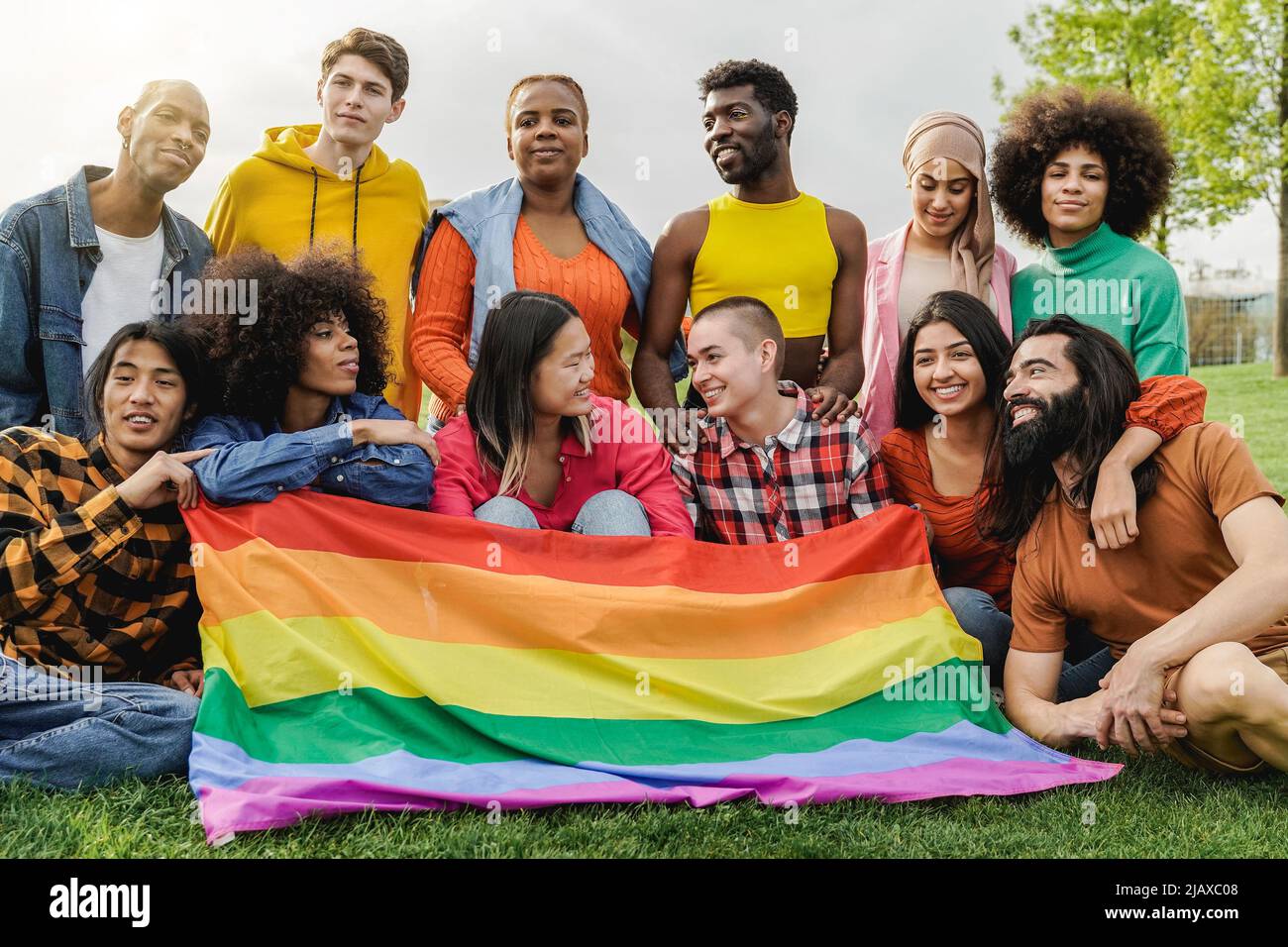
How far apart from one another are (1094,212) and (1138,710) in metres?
2.94

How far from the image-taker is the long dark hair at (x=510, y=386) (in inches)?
190

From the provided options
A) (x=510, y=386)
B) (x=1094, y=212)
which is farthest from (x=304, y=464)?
(x=1094, y=212)

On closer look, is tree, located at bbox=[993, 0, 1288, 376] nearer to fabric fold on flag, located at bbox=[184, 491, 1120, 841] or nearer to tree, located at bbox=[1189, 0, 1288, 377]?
tree, located at bbox=[1189, 0, 1288, 377]

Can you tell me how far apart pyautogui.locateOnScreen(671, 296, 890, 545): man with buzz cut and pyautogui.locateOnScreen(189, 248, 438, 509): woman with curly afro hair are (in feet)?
4.21

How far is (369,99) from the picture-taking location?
5660mm

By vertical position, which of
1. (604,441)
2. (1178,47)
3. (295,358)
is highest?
(1178,47)

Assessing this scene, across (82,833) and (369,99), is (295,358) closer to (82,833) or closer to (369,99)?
(369,99)

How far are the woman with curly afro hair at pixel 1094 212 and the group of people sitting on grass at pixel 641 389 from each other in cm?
2

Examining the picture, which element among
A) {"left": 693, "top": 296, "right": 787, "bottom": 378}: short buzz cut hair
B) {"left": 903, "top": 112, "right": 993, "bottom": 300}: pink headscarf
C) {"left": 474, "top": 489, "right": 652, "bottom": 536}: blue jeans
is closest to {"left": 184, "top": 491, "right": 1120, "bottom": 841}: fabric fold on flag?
{"left": 474, "top": 489, "right": 652, "bottom": 536}: blue jeans

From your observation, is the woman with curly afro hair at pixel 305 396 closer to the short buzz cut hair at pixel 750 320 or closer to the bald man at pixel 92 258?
the bald man at pixel 92 258

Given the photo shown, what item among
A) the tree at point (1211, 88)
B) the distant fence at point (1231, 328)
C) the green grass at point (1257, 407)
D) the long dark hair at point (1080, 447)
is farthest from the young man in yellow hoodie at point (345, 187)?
the distant fence at point (1231, 328)

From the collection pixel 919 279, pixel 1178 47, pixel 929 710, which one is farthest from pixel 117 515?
pixel 1178 47

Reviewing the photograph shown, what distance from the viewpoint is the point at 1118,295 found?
17.7 feet
